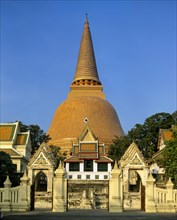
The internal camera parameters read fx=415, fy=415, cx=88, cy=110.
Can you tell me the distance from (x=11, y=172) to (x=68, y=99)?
157 feet

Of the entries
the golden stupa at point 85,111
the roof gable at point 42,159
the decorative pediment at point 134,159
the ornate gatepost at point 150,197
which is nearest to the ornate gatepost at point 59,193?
the ornate gatepost at point 150,197

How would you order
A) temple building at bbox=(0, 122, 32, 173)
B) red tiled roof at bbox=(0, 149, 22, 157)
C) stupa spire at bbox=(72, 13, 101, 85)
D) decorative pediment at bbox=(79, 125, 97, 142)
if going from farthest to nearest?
stupa spire at bbox=(72, 13, 101, 85) → decorative pediment at bbox=(79, 125, 97, 142) → temple building at bbox=(0, 122, 32, 173) → red tiled roof at bbox=(0, 149, 22, 157)

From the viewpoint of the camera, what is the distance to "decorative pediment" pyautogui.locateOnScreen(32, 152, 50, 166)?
45281 mm

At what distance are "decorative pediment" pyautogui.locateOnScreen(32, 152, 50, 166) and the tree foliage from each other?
13.9 m

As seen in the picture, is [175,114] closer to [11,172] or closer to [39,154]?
[39,154]

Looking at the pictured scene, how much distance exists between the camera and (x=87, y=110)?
261 feet

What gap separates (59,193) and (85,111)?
5568 cm

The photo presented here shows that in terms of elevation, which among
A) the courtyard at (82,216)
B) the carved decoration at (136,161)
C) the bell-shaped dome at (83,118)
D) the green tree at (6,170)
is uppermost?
the bell-shaped dome at (83,118)

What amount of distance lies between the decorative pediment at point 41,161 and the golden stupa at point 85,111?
24647 mm

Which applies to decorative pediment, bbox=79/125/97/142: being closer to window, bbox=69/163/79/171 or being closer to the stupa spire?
window, bbox=69/163/79/171

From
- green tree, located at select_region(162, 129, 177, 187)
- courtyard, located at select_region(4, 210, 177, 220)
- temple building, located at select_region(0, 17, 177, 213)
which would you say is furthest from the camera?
green tree, located at select_region(162, 129, 177, 187)

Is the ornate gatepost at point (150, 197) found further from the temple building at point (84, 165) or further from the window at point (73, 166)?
the window at point (73, 166)

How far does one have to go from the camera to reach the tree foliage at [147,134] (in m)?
56.1

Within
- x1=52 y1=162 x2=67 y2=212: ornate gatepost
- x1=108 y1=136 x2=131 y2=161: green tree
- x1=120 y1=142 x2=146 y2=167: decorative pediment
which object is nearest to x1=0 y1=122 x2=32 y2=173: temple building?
x1=108 y1=136 x2=131 y2=161: green tree
